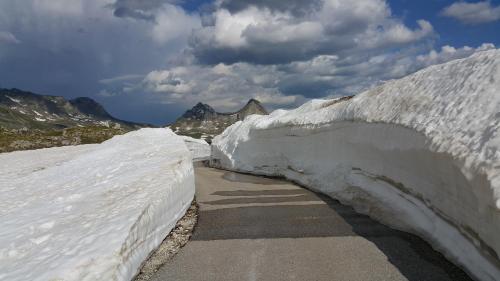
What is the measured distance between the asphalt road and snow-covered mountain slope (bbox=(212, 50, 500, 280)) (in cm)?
52

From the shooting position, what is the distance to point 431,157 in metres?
8.55

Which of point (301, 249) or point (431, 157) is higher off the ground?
point (431, 157)

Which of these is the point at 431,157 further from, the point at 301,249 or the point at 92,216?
the point at 92,216

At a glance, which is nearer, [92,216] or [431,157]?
[431,157]

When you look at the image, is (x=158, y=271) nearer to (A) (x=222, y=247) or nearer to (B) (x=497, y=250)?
(A) (x=222, y=247)

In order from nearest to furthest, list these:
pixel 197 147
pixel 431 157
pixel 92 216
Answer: pixel 431 157
pixel 92 216
pixel 197 147

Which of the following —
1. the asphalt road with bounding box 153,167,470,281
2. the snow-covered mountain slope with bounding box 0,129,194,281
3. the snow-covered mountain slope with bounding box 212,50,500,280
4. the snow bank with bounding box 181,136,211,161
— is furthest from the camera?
the snow bank with bounding box 181,136,211,161

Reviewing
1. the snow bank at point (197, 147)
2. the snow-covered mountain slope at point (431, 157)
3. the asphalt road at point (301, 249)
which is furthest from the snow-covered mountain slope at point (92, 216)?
the snow bank at point (197, 147)

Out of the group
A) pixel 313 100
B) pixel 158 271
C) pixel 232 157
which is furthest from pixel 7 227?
pixel 232 157

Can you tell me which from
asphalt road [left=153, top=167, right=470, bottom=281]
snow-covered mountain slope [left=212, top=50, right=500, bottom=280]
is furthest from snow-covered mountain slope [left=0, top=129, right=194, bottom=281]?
snow-covered mountain slope [left=212, top=50, right=500, bottom=280]

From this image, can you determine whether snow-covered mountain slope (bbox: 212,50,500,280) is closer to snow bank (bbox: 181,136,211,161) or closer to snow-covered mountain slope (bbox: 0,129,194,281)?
snow-covered mountain slope (bbox: 0,129,194,281)

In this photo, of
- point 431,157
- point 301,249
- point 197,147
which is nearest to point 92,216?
point 301,249

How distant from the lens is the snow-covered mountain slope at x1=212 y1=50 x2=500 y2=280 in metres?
6.78

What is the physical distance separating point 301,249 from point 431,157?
3277mm
